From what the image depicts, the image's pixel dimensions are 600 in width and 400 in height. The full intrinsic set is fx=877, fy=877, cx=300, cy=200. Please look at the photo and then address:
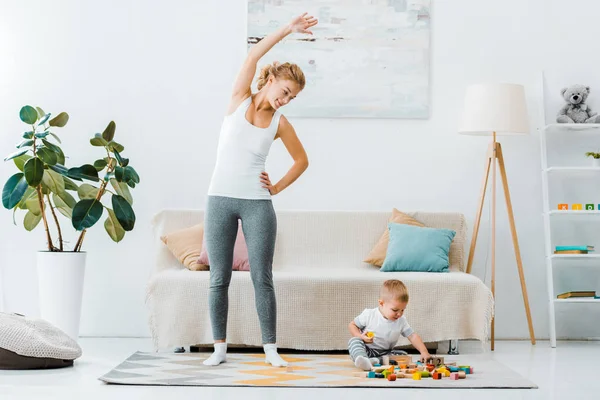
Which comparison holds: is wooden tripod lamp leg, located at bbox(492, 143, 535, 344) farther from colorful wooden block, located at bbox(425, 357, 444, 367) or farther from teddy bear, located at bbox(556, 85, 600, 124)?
colorful wooden block, located at bbox(425, 357, 444, 367)

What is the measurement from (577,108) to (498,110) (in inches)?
23.4

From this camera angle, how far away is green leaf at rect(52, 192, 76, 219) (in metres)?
4.80

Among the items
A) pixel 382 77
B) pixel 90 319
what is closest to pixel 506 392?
pixel 382 77

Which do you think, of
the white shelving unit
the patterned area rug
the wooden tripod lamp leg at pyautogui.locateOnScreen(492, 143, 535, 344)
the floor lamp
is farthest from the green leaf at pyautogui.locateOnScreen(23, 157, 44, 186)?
the white shelving unit

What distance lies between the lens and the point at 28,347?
12.4 feet

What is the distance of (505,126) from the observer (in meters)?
4.99

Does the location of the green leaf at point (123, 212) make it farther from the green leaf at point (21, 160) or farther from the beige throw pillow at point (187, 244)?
the green leaf at point (21, 160)

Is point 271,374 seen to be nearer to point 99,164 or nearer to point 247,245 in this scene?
point 247,245

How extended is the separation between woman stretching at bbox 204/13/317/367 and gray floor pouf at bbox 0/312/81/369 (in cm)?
65

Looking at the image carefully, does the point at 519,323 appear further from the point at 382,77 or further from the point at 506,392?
the point at 506,392

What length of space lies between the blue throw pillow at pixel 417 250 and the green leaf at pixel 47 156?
1.87 m

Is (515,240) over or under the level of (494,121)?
under

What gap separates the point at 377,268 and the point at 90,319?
5.79ft

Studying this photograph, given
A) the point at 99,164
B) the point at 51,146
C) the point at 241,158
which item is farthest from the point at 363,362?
the point at 51,146
